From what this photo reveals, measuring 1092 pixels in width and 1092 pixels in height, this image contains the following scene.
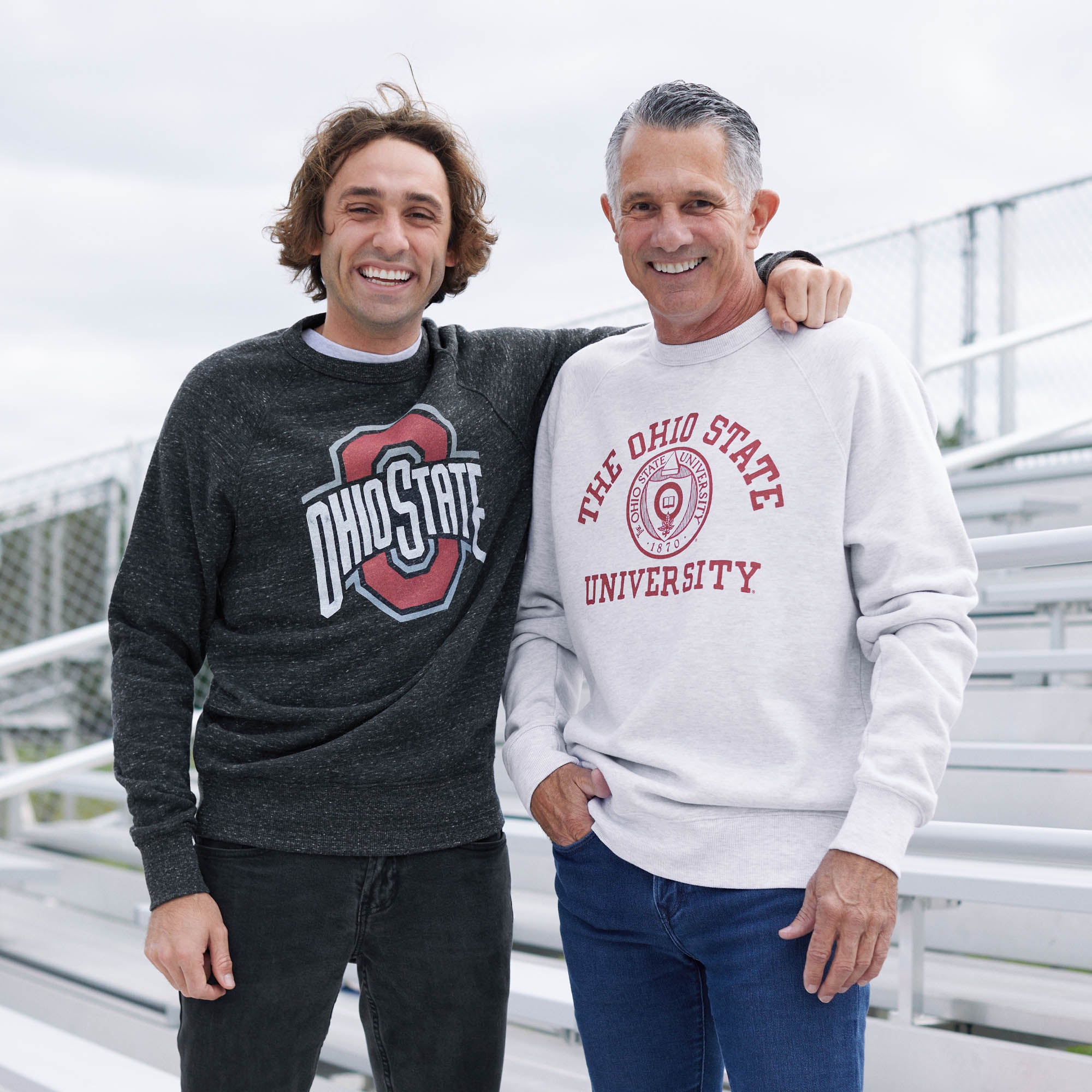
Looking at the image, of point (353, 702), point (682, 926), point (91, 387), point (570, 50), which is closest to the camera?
point (682, 926)

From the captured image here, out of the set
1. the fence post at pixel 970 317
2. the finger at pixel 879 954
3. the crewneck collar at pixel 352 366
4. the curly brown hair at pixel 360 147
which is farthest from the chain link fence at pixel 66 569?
the finger at pixel 879 954

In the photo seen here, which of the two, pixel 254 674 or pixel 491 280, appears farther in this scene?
pixel 491 280

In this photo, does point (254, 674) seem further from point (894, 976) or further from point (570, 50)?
point (570, 50)

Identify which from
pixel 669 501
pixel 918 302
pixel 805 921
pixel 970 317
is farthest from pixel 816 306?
pixel 970 317

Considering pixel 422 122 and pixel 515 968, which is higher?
pixel 422 122

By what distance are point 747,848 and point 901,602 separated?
0.96 ft

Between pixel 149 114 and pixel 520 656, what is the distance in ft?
14.4

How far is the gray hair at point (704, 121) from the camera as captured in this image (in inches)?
48.1

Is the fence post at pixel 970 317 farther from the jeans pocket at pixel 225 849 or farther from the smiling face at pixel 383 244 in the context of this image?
the jeans pocket at pixel 225 849

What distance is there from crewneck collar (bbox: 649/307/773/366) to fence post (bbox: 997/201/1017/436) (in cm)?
324

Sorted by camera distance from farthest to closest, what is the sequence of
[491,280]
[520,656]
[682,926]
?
[491,280] < [520,656] < [682,926]

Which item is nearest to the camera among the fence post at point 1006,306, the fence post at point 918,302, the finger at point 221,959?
the finger at point 221,959

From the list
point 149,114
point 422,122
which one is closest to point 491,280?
point 422,122

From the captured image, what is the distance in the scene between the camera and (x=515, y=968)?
220 centimetres
